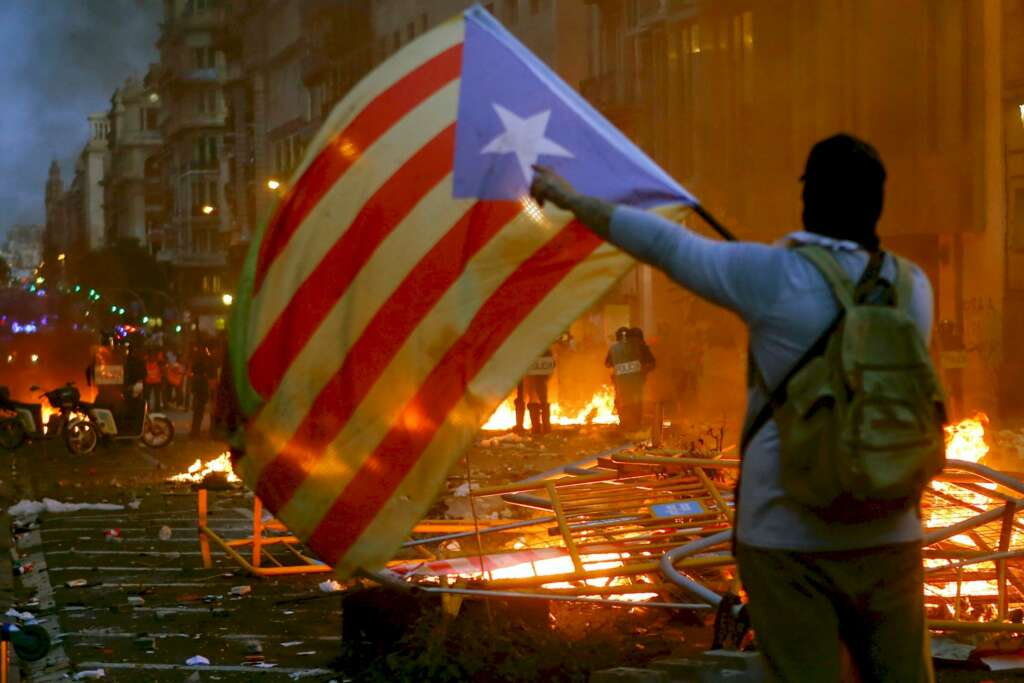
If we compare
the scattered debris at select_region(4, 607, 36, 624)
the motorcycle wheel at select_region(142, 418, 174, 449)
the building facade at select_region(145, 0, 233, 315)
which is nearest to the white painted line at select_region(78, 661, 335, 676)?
the scattered debris at select_region(4, 607, 36, 624)

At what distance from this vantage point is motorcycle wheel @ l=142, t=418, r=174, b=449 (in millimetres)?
24297

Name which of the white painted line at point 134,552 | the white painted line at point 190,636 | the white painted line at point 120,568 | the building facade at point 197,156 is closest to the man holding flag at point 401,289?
the white painted line at point 190,636

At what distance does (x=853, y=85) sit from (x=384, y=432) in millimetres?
Answer: 25900

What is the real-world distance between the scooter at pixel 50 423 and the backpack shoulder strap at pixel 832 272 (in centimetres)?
2173

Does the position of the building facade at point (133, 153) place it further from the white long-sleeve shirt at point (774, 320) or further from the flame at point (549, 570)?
the white long-sleeve shirt at point (774, 320)

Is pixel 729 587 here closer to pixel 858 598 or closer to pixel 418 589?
pixel 418 589

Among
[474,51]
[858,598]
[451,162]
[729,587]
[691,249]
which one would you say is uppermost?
[474,51]

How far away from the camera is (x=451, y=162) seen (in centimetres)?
455

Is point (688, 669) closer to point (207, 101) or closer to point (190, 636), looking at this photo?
point (190, 636)

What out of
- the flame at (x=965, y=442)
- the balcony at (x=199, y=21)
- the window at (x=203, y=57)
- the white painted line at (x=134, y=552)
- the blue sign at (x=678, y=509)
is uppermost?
the balcony at (x=199, y=21)

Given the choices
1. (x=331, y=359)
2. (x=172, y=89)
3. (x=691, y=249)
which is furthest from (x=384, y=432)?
(x=172, y=89)

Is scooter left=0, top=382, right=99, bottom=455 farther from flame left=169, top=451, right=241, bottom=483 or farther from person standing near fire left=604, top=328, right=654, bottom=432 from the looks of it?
person standing near fire left=604, top=328, right=654, bottom=432

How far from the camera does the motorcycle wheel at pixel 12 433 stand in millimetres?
24469

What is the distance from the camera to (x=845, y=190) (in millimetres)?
3354
